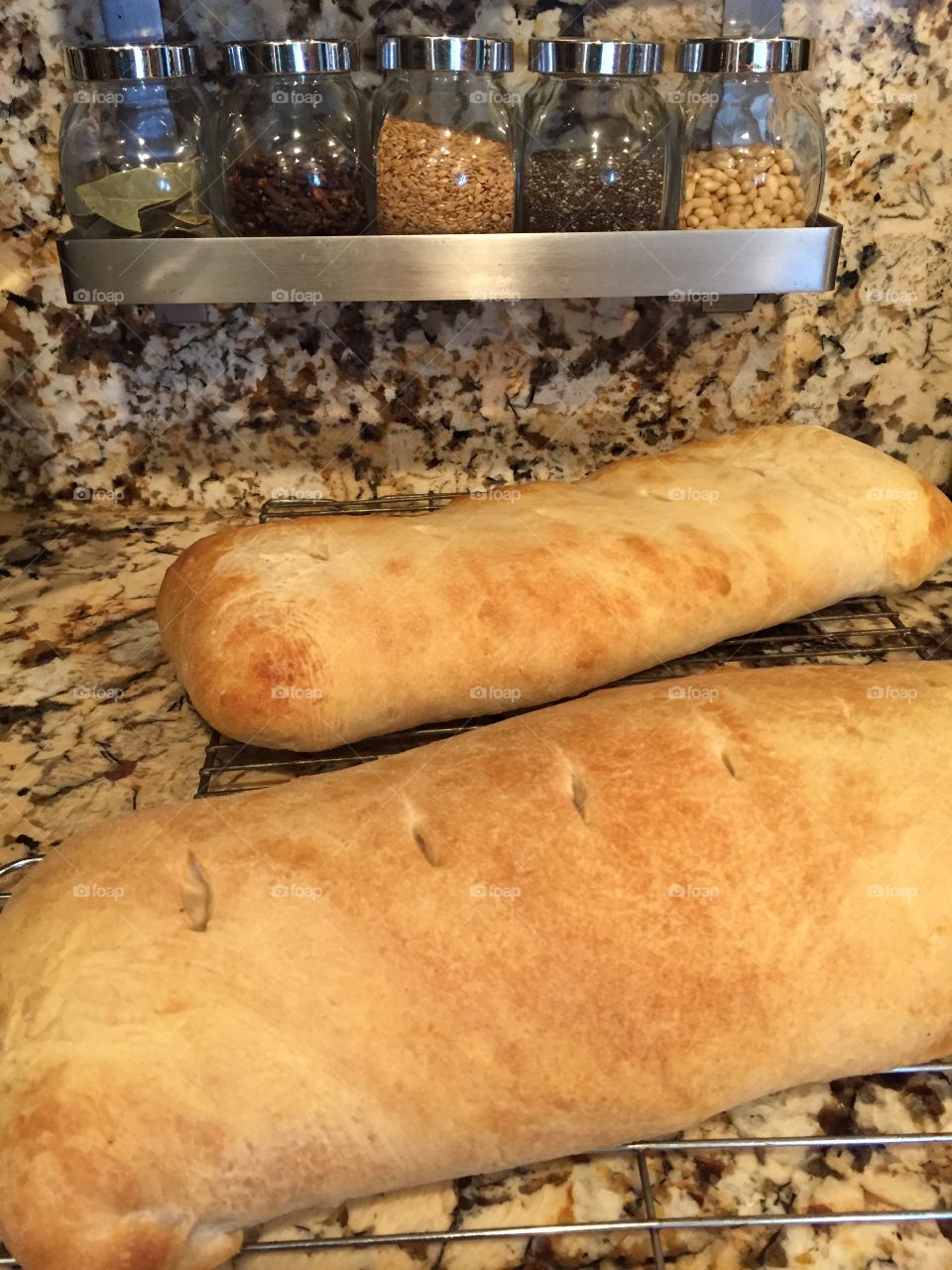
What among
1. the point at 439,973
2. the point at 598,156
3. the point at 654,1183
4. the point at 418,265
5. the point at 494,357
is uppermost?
the point at 598,156

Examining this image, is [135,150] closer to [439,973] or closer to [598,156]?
[598,156]

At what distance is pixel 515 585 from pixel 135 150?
74 cm

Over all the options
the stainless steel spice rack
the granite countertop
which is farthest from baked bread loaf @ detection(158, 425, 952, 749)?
the stainless steel spice rack

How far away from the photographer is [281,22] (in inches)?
55.9

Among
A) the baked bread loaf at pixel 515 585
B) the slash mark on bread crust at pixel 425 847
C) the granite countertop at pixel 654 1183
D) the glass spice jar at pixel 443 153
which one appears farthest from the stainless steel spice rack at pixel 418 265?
the slash mark on bread crust at pixel 425 847

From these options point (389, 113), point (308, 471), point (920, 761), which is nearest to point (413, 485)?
point (308, 471)

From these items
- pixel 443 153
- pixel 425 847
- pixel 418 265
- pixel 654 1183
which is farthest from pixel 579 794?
pixel 443 153

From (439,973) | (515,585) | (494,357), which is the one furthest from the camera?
(494,357)

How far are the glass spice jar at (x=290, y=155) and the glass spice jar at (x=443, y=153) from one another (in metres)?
0.05

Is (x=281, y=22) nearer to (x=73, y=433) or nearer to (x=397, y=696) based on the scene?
(x=73, y=433)

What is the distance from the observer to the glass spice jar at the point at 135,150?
126cm

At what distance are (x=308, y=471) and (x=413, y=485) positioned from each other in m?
0.18

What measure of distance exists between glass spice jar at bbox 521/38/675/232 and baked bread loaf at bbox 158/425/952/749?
370 millimetres

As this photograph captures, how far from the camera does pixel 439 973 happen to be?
788mm
